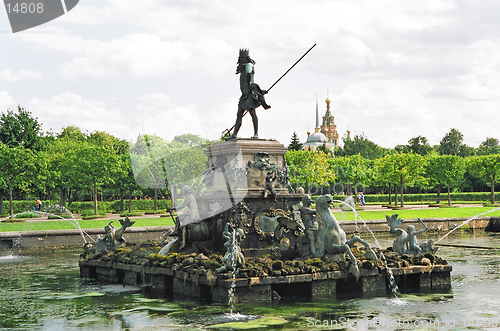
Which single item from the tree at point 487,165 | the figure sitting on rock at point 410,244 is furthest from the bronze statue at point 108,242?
the tree at point 487,165

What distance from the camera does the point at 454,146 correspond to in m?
110

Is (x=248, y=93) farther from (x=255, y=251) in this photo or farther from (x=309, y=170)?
(x=309, y=170)

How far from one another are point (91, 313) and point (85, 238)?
14516 millimetres

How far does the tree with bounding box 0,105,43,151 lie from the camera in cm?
4947

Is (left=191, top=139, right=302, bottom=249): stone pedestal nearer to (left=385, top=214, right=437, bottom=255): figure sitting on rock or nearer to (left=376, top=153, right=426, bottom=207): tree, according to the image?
(left=385, top=214, right=437, bottom=255): figure sitting on rock

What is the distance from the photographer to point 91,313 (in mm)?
10555

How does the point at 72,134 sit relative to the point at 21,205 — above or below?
above

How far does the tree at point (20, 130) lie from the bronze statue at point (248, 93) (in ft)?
127

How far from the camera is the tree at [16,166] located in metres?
36.3

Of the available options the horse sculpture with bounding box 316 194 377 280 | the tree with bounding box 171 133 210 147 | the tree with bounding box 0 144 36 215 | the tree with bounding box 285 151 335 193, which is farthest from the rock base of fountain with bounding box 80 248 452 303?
the tree with bounding box 285 151 335 193

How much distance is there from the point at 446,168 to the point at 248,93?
49.9 m

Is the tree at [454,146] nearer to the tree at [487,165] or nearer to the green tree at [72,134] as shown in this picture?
the tree at [487,165]

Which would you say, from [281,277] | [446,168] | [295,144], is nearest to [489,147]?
[295,144]

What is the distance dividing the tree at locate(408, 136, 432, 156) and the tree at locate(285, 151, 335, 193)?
5191cm
